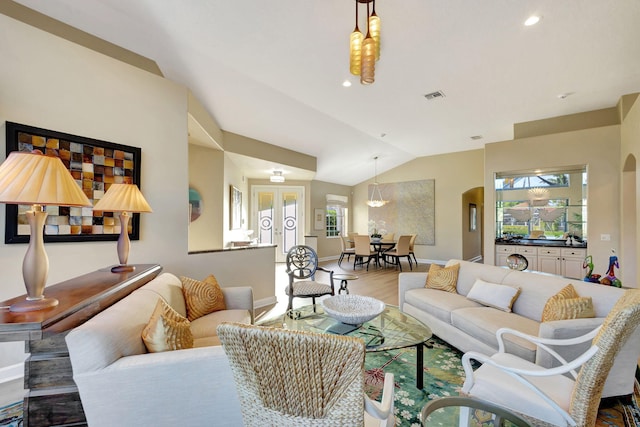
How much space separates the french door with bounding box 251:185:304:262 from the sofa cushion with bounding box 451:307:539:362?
586cm

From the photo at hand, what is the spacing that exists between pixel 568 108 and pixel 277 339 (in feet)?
20.1

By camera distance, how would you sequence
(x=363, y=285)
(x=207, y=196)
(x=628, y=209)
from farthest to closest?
(x=363, y=285)
(x=207, y=196)
(x=628, y=209)

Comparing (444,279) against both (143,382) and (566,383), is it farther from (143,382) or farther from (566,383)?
(143,382)

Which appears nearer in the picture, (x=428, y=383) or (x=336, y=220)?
(x=428, y=383)

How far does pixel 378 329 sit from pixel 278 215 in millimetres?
6129

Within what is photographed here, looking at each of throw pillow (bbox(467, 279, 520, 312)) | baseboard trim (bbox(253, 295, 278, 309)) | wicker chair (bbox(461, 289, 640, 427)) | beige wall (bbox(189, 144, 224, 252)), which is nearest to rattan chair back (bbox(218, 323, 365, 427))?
wicker chair (bbox(461, 289, 640, 427))

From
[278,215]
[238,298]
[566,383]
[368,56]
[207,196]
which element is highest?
[368,56]

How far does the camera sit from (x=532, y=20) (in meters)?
2.55

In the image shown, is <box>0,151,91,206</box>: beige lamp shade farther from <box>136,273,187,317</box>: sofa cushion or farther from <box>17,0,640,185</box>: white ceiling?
<box>17,0,640,185</box>: white ceiling

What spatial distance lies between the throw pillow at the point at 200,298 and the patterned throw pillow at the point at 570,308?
8.75 ft

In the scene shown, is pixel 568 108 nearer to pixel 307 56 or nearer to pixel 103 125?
pixel 307 56

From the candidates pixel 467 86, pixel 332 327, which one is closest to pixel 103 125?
pixel 332 327

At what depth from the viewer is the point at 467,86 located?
12.7ft

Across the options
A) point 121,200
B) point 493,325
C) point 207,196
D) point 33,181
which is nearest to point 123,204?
point 121,200
